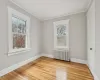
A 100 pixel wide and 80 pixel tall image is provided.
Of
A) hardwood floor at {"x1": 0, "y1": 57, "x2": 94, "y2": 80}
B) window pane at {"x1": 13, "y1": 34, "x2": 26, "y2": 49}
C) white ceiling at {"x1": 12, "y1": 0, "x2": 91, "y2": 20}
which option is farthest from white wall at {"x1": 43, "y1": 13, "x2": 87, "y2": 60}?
window pane at {"x1": 13, "y1": 34, "x2": 26, "y2": 49}

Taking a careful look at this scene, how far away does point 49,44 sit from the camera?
4.17 meters

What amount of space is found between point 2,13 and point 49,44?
2819 millimetres

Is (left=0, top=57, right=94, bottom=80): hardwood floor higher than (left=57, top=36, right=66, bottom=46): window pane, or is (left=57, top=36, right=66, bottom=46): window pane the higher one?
(left=57, top=36, right=66, bottom=46): window pane

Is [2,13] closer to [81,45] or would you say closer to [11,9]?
[11,9]

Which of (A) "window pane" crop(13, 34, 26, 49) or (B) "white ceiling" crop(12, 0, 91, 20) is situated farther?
(A) "window pane" crop(13, 34, 26, 49)

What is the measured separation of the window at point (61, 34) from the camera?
3.57 m

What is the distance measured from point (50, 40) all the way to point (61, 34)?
82 centimetres

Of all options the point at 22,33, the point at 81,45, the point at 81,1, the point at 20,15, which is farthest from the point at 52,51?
the point at 81,1

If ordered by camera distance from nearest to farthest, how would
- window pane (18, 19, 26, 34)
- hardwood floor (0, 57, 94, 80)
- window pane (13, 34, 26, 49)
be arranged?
hardwood floor (0, 57, 94, 80), window pane (13, 34, 26, 49), window pane (18, 19, 26, 34)

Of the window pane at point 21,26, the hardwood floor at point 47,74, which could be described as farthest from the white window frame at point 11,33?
the hardwood floor at point 47,74

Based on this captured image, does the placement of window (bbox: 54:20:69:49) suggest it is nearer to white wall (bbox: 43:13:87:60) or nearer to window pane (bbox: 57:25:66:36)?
window pane (bbox: 57:25:66:36)

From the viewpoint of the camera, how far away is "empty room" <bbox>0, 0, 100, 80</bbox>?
78.4 inches

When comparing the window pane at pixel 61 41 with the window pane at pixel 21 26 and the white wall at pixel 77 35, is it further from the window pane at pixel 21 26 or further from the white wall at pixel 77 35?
the window pane at pixel 21 26

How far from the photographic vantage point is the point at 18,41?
2789 millimetres
